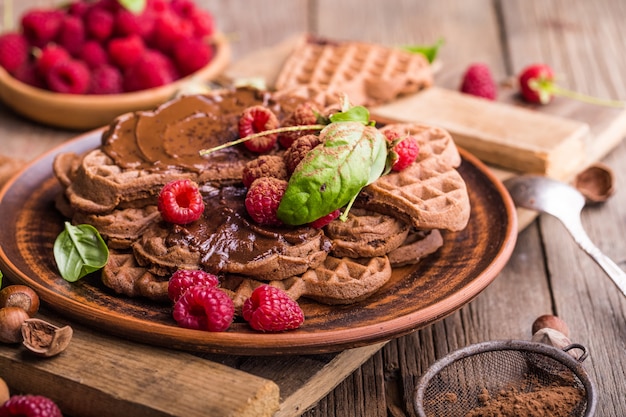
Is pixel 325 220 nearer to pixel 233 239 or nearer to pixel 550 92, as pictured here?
pixel 233 239

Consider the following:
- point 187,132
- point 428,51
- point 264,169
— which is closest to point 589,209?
point 428,51

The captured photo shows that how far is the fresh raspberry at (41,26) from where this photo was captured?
475 cm

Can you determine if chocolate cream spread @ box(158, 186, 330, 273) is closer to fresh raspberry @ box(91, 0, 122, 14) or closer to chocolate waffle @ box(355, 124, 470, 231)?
chocolate waffle @ box(355, 124, 470, 231)

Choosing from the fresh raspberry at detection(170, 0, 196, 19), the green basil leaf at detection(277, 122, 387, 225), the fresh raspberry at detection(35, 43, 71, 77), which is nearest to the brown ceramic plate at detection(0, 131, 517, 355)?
the green basil leaf at detection(277, 122, 387, 225)

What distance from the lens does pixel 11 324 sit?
262cm

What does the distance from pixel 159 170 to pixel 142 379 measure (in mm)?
836

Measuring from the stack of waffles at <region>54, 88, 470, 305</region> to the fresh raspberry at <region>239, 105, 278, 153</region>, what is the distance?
0.16ft

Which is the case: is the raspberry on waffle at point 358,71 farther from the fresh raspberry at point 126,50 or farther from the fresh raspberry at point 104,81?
the fresh raspberry at point 104,81

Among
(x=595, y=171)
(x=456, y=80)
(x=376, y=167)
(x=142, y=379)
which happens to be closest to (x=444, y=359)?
(x=376, y=167)

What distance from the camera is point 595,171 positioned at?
4.16m

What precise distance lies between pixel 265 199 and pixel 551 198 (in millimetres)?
1464

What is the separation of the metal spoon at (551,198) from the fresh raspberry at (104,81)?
2.23 m

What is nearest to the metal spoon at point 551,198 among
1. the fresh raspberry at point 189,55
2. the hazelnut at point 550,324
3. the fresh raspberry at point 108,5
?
the hazelnut at point 550,324

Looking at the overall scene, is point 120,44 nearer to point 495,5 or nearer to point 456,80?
point 456,80
